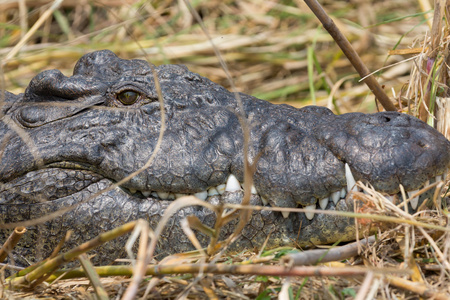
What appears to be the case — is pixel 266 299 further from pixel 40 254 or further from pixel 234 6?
pixel 234 6

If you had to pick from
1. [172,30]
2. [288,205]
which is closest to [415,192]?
[288,205]

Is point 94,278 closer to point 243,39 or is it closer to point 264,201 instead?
point 264,201

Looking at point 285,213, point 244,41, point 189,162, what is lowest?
point 285,213

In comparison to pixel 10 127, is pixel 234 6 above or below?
above

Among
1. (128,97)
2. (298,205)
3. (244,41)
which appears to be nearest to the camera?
(298,205)

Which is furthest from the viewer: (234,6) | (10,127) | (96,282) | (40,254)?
(234,6)

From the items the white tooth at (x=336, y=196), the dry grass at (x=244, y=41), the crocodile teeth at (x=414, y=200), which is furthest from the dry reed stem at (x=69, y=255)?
the dry grass at (x=244, y=41)

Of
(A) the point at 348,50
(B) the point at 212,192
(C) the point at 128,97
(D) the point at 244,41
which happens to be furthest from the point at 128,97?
(D) the point at 244,41

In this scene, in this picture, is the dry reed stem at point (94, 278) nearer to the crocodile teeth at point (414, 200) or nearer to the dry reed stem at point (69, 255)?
the dry reed stem at point (69, 255)
